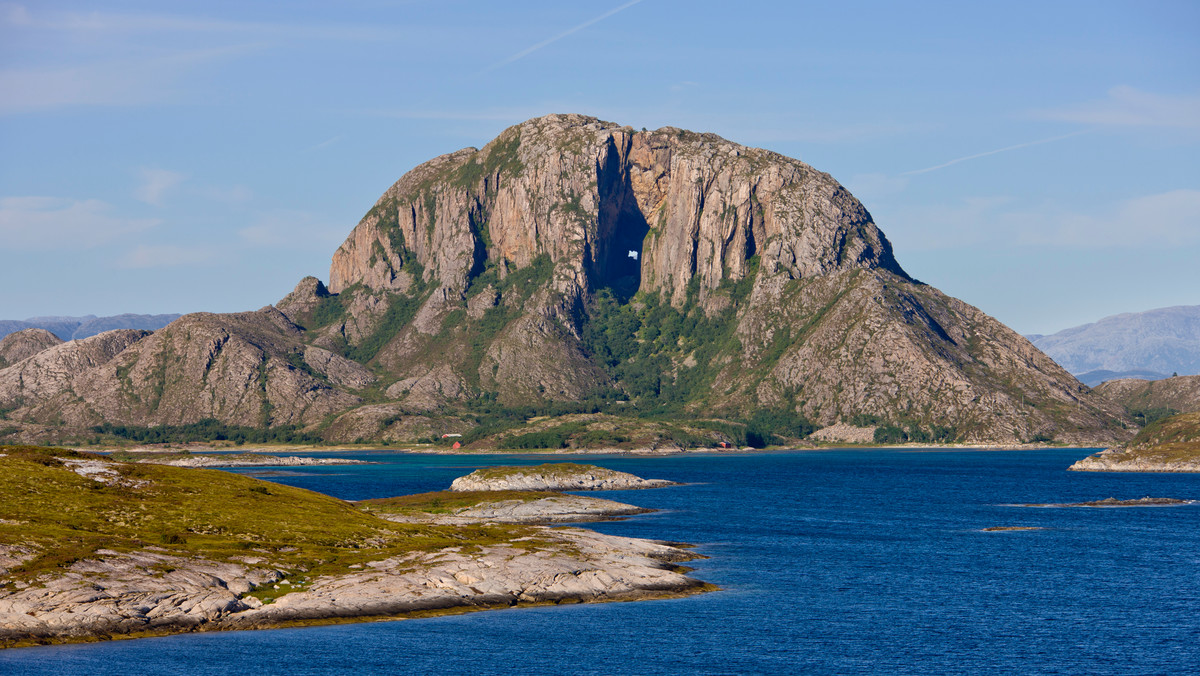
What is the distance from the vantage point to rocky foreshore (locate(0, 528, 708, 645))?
3812 inches

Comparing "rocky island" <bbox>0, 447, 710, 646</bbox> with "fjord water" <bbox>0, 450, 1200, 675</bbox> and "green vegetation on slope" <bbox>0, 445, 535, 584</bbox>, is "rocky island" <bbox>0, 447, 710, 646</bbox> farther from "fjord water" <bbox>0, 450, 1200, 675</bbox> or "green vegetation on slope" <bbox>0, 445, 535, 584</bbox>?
"fjord water" <bbox>0, 450, 1200, 675</bbox>

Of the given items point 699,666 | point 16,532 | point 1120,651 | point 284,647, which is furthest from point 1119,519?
point 16,532

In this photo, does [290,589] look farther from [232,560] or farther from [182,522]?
[182,522]

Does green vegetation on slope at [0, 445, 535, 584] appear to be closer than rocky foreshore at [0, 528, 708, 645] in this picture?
No

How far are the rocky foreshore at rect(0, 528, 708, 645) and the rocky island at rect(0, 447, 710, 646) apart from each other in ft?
0.47

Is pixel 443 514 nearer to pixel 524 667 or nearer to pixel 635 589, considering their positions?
pixel 635 589

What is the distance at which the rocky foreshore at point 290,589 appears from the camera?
96.8 meters

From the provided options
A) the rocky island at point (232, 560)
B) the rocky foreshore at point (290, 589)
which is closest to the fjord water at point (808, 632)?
the rocky foreshore at point (290, 589)

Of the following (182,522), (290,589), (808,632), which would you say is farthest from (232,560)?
(808,632)

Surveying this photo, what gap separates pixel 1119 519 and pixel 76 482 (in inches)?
6158

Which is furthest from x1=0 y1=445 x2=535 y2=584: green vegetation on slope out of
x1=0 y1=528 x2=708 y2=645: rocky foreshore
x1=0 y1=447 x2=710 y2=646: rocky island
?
x1=0 y1=528 x2=708 y2=645: rocky foreshore

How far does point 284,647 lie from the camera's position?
93.7m

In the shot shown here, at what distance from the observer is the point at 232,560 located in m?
112

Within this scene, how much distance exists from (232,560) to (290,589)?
8326 mm
